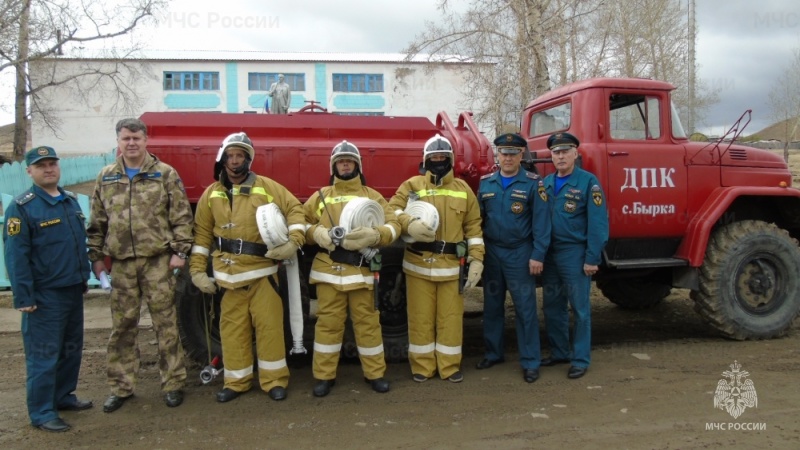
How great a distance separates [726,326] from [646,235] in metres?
1.13

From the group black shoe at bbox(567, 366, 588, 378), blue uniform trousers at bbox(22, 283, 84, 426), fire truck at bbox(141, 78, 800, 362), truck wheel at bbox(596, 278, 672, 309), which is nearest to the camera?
blue uniform trousers at bbox(22, 283, 84, 426)

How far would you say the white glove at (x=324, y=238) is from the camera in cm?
407

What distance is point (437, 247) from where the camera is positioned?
14.5 feet

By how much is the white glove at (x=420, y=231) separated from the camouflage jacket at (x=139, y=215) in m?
1.55

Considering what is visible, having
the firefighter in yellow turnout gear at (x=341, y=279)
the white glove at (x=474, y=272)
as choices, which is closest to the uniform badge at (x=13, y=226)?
the firefighter in yellow turnout gear at (x=341, y=279)

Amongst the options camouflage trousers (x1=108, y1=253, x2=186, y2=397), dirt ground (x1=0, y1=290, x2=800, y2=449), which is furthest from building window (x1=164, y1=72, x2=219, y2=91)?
camouflage trousers (x1=108, y1=253, x2=186, y2=397)

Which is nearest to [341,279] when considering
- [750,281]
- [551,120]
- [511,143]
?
[511,143]

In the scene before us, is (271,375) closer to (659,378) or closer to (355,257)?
(355,257)

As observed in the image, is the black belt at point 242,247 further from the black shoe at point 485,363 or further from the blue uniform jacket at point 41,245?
the black shoe at point 485,363

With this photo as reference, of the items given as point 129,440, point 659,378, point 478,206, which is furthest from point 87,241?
point 659,378

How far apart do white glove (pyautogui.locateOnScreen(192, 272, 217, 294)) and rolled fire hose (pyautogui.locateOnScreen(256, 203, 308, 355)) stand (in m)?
0.51

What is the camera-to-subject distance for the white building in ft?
101

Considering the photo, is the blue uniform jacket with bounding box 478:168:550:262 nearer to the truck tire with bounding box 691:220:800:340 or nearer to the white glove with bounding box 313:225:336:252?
the white glove with bounding box 313:225:336:252
